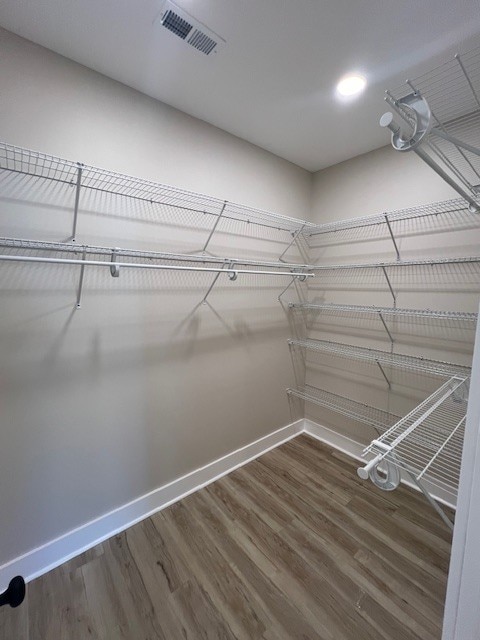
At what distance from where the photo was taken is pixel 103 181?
55.4 inches

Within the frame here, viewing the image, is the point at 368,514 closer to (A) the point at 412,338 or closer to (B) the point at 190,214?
(A) the point at 412,338

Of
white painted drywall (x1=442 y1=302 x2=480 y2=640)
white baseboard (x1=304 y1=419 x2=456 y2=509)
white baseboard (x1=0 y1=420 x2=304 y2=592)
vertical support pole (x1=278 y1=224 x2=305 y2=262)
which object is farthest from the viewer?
vertical support pole (x1=278 y1=224 x2=305 y2=262)

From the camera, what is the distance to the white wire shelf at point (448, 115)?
2.39ft

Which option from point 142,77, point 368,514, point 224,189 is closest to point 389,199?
point 224,189

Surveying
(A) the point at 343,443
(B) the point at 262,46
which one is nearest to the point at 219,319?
(B) the point at 262,46

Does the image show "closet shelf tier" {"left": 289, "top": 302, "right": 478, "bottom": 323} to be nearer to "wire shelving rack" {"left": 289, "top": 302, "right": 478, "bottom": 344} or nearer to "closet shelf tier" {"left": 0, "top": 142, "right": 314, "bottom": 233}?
"wire shelving rack" {"left": 289, "top": 302, "right": 478, "bottom": 344}

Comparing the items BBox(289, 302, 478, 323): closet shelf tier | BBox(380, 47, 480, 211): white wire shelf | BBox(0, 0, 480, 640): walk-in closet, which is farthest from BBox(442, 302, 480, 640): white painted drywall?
BBox(289, 302, 478, 323): closet shelf tier

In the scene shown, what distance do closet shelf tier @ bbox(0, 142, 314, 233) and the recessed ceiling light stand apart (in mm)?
820

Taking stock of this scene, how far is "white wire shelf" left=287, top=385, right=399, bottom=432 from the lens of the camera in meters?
2.07

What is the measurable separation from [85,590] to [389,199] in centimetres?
291

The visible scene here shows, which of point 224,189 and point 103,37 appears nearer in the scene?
point 103,37

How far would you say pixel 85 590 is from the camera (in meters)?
1.28

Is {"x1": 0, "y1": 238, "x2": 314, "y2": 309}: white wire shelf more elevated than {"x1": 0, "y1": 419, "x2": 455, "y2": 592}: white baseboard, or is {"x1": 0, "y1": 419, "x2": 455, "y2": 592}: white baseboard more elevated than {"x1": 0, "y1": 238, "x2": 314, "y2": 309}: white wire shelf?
{"x1": 0, "y1": 238, "x2": 314, "y2": 309}: white wire shelf

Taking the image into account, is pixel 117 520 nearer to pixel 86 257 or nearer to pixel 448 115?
pixel 86 257
